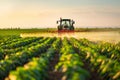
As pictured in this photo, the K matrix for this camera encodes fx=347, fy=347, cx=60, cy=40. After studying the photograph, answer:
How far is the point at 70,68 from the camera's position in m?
10.2

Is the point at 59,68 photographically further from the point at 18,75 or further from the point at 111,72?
the point at 18,75

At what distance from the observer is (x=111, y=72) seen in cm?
1088

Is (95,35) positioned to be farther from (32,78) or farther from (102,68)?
(32,78)

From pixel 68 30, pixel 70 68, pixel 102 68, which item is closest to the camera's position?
pixel 70 68

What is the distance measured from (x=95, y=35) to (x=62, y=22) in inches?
182

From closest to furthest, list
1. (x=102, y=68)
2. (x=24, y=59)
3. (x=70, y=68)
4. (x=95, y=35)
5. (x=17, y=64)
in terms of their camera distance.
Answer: (x=70, y=68), (x=102, y=68), (x=17, y=64), (x=24, y=59), (x=95, y=35)

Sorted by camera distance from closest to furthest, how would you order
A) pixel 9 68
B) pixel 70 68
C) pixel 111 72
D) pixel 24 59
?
pixel 70 68
pixel 111 72
pixel 9 68
pixel 24 59

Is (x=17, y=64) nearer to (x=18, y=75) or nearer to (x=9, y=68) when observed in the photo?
(x=9, y=68)

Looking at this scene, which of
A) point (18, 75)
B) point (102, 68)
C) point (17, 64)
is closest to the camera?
point (18, 75)

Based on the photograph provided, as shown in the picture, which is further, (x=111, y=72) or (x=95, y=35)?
(x=95, y=35)

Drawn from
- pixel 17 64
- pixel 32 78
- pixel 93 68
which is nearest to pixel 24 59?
pixel 17 64

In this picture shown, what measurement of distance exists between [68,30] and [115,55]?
22.2 meters

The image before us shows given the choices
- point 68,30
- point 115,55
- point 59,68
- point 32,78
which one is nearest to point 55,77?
point 59,68

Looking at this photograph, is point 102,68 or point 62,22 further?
point 62,22
